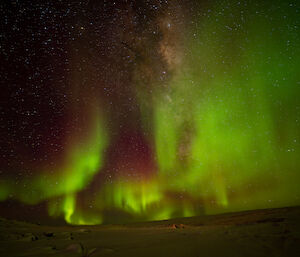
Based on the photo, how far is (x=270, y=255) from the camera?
282cm

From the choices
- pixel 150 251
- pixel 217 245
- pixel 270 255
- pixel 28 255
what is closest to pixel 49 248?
pixel 28 255

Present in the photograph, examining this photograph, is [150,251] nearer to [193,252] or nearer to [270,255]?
[193,252]

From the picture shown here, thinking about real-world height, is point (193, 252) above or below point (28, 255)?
below

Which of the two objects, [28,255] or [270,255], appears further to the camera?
[28,255]

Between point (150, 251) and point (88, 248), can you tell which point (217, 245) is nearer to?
point (150, 251)

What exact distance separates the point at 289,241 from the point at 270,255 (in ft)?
3.31

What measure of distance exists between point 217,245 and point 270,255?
91 centimetres

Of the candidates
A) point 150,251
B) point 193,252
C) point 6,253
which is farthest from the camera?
point 6,253

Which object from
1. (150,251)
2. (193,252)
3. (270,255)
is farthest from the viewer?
(150,251)

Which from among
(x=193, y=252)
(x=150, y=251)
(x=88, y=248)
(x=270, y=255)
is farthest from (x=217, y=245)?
(x=88, y=248)

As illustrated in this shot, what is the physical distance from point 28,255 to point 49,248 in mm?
519

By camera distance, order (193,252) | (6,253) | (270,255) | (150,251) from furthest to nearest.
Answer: (6,253) → (150,251) → (193,252) → (270,255)

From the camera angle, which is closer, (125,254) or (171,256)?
(171,256)

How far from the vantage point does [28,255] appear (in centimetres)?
331
